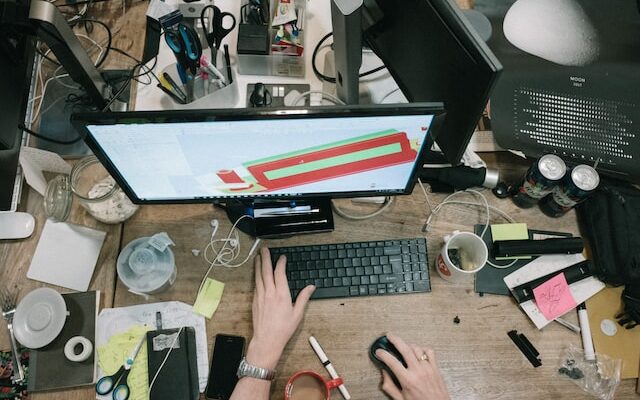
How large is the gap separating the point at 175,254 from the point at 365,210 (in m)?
0.46

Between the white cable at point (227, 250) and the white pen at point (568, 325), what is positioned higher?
the white cable at point (227, 250)

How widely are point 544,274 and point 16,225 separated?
1207 mm

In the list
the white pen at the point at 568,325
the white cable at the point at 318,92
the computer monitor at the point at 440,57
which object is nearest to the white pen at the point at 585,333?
the white pen at the point at 568,325

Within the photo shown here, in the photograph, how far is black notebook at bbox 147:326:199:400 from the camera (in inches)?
36.5

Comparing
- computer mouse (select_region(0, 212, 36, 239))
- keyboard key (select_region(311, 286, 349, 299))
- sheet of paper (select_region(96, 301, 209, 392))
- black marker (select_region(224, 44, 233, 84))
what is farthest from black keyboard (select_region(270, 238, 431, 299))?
computer mouse (select_region(0, 212, 36, 239))

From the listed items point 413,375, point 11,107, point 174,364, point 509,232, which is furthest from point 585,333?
point 11,107

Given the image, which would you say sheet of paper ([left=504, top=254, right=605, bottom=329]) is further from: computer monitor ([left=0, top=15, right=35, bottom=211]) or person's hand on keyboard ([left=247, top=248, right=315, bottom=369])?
computer monitor ([left=0, top=15, right=35, bottom=211])

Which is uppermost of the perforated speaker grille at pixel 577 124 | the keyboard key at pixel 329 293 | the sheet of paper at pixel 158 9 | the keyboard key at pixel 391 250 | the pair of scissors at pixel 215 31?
the sheet of paper at pixel 158 9

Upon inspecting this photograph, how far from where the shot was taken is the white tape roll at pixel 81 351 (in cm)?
93

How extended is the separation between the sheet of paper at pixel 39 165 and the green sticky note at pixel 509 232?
3.32ft

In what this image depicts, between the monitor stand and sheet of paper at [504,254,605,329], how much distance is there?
446 mm

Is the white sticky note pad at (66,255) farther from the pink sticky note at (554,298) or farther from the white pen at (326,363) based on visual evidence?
the pink sticky note at (554,298)

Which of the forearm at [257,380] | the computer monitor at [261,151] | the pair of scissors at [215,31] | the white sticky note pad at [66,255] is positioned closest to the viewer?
the computer monitor at [261,151]

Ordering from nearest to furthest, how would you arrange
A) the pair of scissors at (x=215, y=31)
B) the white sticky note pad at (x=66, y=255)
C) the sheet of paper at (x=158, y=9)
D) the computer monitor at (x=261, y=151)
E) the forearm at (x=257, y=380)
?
the computer monitor at (x=261, y=151) < the forearm at (x=257, y=380) < the white sticky note pad at (x=66, y=255) < the pair of scissors at (x=215, y=31) < the sheet of paper at (x=158, y=9)
